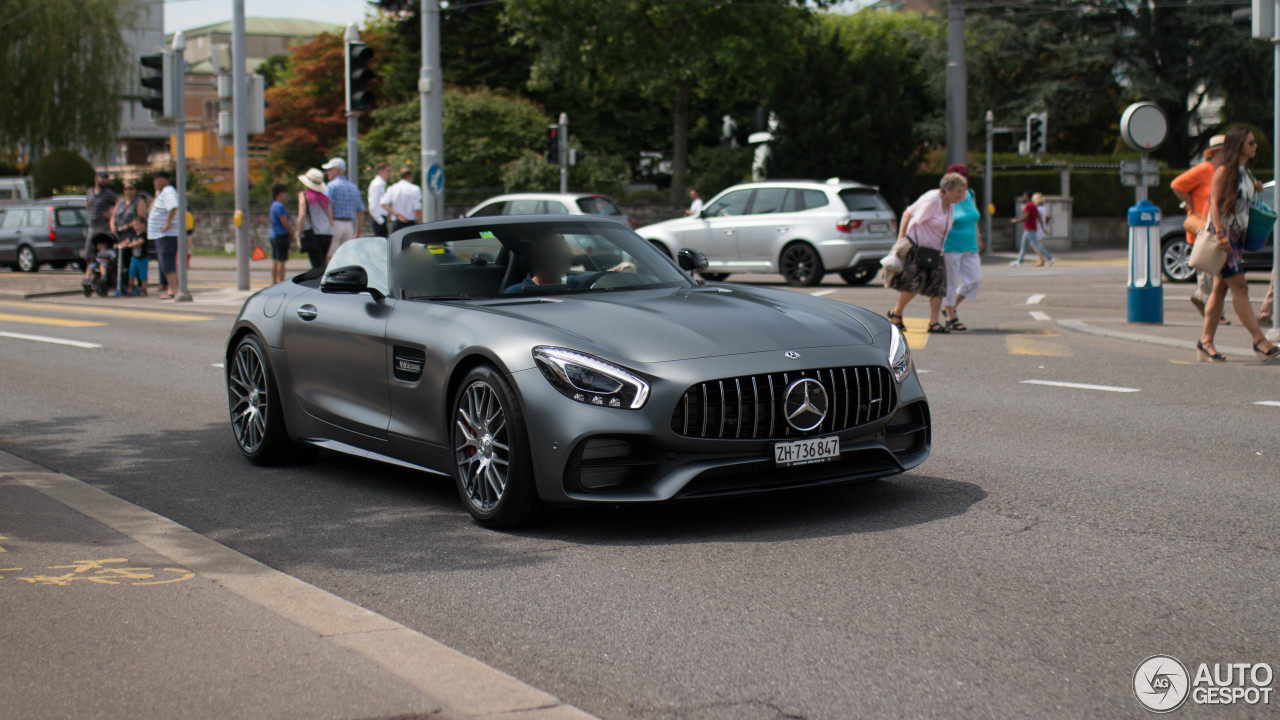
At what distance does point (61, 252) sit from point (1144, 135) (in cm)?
2707

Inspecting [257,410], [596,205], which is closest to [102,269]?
[596,205]

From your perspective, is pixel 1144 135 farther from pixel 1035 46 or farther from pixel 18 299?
pixel 1035 46

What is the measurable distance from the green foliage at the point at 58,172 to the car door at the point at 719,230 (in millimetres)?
35830

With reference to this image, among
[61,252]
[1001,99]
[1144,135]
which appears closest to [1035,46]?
[1001,99]

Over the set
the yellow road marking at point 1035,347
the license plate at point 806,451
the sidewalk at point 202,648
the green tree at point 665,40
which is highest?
the green tree at point 665,40

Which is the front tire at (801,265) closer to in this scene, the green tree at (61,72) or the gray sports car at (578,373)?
the gray sports car at (578,373)

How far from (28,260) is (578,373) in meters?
32.1

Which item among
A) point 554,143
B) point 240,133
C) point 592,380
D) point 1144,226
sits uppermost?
point 554,143

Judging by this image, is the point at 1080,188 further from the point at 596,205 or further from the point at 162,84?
the point at 162,84

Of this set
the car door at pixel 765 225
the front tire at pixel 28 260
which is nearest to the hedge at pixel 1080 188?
the car door at pixel 765 225

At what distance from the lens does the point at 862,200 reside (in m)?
21.9

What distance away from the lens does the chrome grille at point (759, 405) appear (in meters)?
5.38

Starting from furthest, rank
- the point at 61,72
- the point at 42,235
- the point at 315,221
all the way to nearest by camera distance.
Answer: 1. the point at 61,72
2. the point at 42,235
3. the point at 315,221

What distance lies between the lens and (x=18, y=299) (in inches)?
935
